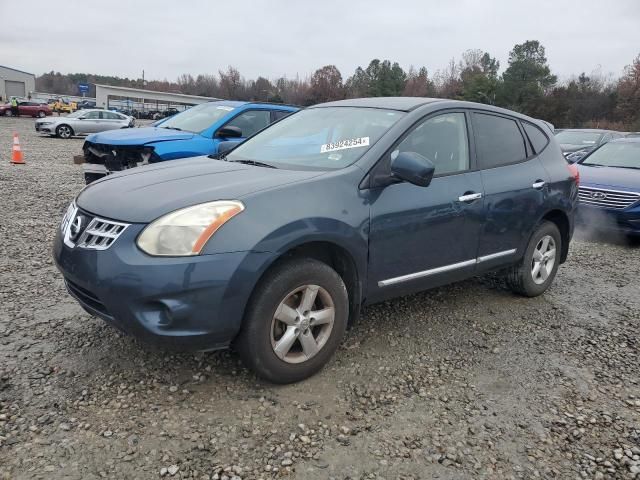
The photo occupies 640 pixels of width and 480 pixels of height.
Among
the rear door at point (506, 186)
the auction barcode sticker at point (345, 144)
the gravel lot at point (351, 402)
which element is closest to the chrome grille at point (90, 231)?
the gravel lot at point (351, 402)

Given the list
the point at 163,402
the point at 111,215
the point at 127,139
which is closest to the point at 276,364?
the point at 163,402

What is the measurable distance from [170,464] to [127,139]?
5615 millimetres

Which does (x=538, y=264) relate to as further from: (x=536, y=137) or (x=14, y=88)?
(x=14, y=88)

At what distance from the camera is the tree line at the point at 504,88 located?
154 feet

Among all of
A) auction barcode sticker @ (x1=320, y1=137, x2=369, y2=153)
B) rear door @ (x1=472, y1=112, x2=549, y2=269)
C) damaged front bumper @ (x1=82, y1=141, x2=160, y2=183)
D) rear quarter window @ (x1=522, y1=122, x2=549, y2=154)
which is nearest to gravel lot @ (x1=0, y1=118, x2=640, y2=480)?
rear door @ (x1=472, y1=112, x2=549, y2=269)

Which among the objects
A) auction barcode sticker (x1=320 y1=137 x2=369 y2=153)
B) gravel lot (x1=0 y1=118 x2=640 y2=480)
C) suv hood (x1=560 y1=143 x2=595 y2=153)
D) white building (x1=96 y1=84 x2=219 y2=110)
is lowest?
gravel lot (x1=0 y1=118 x2=640 y2=480)

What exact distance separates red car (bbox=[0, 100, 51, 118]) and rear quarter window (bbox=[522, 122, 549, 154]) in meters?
43.6

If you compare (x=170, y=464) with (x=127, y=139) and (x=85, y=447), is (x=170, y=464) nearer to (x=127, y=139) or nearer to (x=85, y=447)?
(x=85, y=447)

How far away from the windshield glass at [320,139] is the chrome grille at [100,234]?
3.89 ft

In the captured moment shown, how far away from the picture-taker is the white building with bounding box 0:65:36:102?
7256 cm

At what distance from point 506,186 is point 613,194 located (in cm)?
413

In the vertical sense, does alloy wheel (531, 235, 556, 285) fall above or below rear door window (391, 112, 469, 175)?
below

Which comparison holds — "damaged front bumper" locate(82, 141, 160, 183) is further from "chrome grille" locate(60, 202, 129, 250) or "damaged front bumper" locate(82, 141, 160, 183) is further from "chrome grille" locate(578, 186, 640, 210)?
"chrome grille" locate(578, 186, 640, 210)

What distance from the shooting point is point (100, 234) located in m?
2.76
